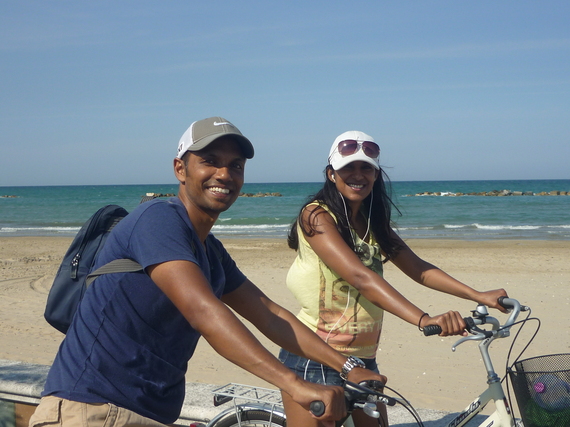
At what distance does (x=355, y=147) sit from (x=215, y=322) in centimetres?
149

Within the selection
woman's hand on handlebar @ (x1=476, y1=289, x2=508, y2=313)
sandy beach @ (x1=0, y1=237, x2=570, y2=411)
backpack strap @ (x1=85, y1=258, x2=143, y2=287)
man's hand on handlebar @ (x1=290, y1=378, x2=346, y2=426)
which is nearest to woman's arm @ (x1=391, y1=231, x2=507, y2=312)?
woman's hand on handlebar @ (x1=476, y1=289, x2=508, y2=313)

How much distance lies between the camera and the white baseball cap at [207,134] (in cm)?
199

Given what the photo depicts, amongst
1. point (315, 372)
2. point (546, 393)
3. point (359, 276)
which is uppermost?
point (359, 276)

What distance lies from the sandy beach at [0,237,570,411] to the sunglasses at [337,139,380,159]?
3163 millimetres

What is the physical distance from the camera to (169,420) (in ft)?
6.68

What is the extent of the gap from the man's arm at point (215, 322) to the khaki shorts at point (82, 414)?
15.3 inches

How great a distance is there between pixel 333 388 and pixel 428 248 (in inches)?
707

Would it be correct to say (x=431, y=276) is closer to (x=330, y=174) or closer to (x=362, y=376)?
(x=330, y=174)

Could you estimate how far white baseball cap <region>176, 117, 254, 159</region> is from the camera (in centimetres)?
199

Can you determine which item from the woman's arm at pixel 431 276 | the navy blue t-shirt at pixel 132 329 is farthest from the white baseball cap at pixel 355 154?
the navy blue t-shirt at pixel 132 329

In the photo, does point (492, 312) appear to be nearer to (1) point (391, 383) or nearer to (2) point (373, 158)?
(1) point (391, 383)

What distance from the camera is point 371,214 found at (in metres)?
3.17

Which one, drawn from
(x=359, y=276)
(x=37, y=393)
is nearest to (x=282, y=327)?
(x=359, y=276)

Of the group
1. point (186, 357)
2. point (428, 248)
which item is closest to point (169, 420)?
point (186, 357)
